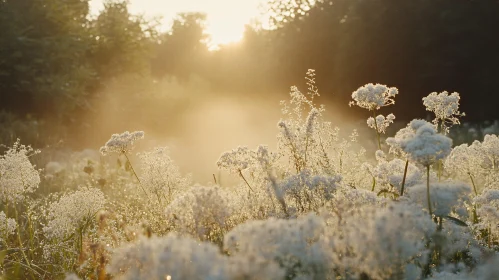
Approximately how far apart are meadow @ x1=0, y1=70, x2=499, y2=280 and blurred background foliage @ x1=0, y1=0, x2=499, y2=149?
9963mm

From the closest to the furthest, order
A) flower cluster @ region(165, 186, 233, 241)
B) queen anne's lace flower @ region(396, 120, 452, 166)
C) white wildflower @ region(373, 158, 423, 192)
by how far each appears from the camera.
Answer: queen anne's lace flower @ region(396, 120, 452, 166) < flower cluster @ region(165, 186, 233, 241) < white wildflower @ region(373, 158, 423, 192)

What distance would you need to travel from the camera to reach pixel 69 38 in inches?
742

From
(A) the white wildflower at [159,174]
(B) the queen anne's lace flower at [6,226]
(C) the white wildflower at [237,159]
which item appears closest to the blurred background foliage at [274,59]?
(B) the queen anne's lace flower at [6,226]

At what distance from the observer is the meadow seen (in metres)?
1.58

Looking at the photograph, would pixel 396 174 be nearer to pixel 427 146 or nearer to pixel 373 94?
pixel 373 94

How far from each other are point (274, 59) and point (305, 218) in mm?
19541

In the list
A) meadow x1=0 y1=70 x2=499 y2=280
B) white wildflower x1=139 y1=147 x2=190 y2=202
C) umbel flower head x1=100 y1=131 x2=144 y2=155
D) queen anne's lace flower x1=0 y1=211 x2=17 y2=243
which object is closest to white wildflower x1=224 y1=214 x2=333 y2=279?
meadow x1=0 y1=70 x2=499 y2=280

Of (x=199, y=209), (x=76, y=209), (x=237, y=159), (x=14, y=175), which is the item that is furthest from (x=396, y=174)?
(x=14, y=175)

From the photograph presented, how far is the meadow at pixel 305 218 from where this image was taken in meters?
1.58

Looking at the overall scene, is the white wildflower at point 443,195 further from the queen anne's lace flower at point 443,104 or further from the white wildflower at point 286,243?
the queen anne's lace flower at point 443,104

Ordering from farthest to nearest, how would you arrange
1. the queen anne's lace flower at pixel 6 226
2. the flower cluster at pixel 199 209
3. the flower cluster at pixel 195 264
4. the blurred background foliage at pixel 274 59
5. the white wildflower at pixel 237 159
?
the blurred background foliage at pixel 274 59, the queen anne's lace flower at pixel 6 226, the white wildflower at pixel 237 159, the flower cluster at pixel 199 209, the flower cluster at pixel 195 264

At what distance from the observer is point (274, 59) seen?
2092 centimetres

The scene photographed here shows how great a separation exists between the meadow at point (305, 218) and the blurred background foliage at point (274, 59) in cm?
996

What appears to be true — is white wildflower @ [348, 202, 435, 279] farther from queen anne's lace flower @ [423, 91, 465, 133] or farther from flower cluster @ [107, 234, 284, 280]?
queen anne's lace flower @ [423, 91, 465, 133]
